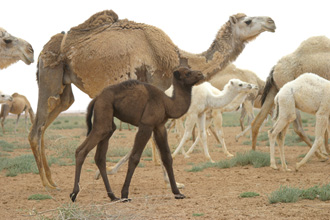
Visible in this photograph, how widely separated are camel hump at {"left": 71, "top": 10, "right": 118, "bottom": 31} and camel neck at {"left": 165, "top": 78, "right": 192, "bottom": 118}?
299 cm

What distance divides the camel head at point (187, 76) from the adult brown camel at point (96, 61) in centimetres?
197

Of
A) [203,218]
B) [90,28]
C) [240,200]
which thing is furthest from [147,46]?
[203,218]

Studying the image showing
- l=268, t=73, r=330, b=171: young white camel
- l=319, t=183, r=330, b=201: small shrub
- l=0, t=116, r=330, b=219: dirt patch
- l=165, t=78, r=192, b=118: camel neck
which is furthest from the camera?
l=268, t=73, r=330, b=171: young white camel

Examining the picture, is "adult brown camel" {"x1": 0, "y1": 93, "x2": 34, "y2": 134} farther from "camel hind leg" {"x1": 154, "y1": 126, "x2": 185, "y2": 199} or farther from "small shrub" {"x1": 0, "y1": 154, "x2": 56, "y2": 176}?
"camel hind leg" {"x1": 154, "y1": 126, "x2": 185, "y2": 199}

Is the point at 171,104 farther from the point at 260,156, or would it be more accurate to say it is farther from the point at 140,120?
the point at 260,156

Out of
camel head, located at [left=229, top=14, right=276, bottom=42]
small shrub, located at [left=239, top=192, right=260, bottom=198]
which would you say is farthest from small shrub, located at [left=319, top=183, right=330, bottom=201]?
camel head, located at [left=229, top=14, right=276, bottom=42]

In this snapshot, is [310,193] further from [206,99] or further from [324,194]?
[206,99]

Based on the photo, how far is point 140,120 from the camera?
20.8 ft

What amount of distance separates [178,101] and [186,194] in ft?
5.12

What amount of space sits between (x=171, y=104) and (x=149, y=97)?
343 millimetres

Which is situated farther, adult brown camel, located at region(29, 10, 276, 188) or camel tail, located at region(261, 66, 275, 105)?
camel tail, located at region(261, 66, 275, 105)

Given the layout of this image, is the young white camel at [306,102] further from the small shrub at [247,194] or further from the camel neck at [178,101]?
the camel neck at [178,101]

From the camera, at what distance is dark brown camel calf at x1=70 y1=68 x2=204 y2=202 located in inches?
246

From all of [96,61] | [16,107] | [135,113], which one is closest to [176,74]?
[135,113]
